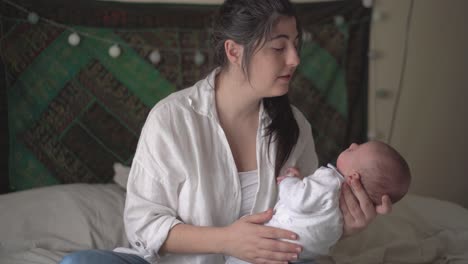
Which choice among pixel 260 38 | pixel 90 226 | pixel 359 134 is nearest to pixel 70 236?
pixel 90 226

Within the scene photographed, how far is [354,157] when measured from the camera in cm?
128

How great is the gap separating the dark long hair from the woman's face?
0.05 feet

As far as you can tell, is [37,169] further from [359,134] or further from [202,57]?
[359,134]

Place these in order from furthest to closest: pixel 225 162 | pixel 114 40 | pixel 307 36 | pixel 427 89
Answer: pixel 427 89, pixel 307 36, pixel 114 40, pixel 225 162

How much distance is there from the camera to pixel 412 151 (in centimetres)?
253

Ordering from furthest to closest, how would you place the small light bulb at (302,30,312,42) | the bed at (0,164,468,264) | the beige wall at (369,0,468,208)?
the beige wall at (369,0,468,208), the small light bulb at (302,30,312,42), the bed at (0,164,468,264)

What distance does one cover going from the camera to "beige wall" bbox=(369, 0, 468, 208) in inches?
95.3

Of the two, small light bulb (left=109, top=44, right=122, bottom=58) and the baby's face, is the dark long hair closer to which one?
the baby's face

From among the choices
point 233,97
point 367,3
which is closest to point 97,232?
point 233,97

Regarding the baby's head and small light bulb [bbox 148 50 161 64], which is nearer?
the baby's head

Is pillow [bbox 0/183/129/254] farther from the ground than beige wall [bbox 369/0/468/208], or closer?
closer

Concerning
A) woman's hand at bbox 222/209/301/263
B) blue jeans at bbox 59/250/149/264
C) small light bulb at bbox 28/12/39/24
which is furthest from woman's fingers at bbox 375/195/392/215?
small light bulb at bbox 28/12/39/24

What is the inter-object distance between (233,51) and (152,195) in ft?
1.47

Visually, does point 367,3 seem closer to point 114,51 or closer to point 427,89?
point 427,89
